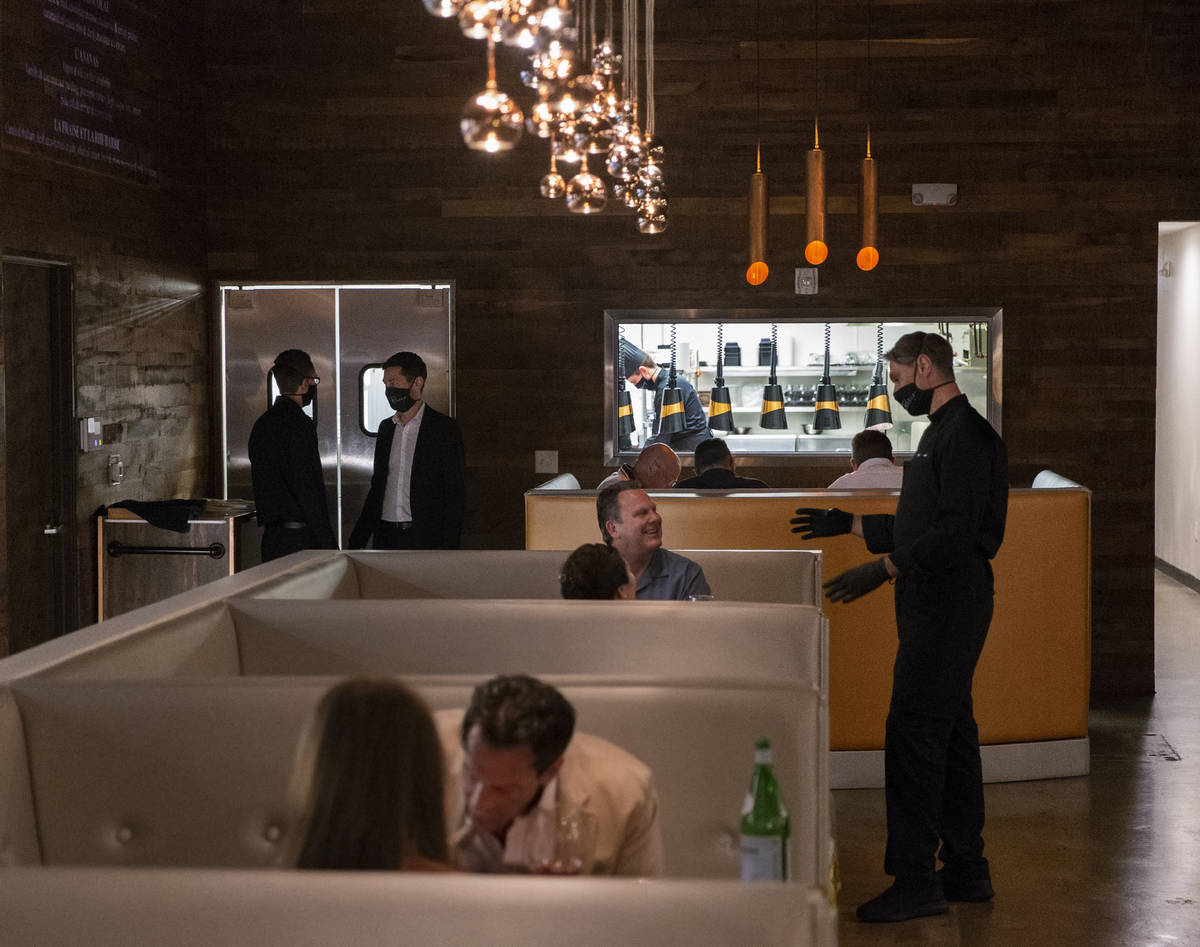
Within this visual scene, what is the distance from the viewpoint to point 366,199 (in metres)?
7.87

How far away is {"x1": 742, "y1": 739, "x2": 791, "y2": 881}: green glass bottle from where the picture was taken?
2184mm

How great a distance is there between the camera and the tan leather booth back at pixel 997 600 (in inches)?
224

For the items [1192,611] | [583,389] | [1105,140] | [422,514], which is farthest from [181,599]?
[1192,611]

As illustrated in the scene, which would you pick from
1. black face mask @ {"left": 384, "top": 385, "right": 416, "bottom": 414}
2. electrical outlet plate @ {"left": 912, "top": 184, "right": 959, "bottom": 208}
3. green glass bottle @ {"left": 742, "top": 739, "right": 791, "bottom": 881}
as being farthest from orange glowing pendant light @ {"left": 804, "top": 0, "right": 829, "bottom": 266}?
green glass bottle @ {"left": 742, "top": 739, "right": 791, "bottom": 881}

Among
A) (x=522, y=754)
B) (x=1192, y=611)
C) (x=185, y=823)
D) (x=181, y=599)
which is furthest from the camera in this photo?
(x=1192, y=611)

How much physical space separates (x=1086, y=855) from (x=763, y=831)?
3.13 m

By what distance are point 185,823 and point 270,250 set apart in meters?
5.76

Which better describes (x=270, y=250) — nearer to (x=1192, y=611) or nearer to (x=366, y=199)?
(x=366, y=199)

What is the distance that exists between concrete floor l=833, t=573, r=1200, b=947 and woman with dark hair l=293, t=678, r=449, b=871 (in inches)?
96.5

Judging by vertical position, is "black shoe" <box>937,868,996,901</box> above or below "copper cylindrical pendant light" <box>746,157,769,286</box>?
below

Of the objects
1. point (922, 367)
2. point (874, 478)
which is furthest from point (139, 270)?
point (922, 367)

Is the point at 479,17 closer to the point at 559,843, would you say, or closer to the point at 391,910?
the point at 559,843

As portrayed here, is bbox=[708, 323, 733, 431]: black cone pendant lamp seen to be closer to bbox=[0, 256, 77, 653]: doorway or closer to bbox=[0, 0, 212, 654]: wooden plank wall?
bbox=[0, 0, 212, 654]: wooden plank wall

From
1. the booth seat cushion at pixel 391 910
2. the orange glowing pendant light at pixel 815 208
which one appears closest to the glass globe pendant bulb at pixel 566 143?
the booth seat cushion at pixel 391 910
